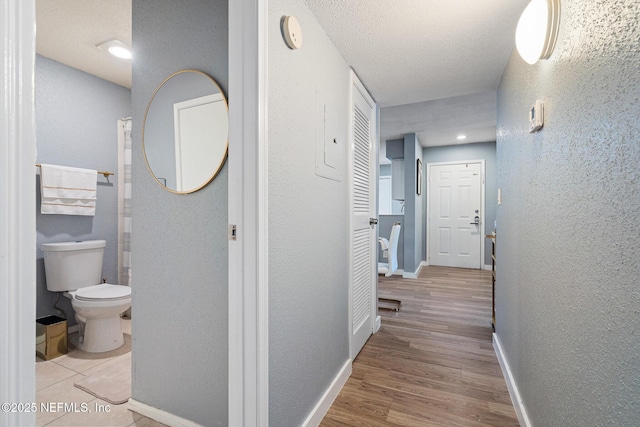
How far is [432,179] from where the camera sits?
19.4ft

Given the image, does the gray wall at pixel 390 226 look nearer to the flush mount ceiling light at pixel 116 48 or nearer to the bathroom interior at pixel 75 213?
the bathroom interior at pixel 75 213

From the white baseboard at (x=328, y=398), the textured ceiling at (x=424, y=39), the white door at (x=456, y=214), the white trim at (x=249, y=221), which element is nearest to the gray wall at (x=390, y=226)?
the white door at (x=456, y=214)

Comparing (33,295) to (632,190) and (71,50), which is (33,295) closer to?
(632,190)

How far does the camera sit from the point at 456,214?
5.73 metres

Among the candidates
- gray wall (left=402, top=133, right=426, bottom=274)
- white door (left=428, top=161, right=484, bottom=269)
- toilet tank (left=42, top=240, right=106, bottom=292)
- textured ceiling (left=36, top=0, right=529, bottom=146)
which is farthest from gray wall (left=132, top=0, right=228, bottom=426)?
white door (left=428, top=161, right=484, bottom=269)

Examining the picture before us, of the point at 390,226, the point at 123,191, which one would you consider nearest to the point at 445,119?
the point at 390,226

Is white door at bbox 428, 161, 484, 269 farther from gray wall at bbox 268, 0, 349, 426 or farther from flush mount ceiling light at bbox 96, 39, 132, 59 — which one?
flush mount ceiling light at bbox 96, 39, 132, 59

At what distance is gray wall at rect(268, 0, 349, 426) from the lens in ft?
3.88

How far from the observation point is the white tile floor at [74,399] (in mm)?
1502

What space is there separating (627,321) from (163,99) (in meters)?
1.89

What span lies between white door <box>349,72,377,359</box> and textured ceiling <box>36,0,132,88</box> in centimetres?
162

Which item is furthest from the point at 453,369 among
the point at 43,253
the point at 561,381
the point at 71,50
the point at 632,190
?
the point at 71,50

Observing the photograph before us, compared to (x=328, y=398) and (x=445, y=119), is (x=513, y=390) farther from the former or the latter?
(x=445, y=119)

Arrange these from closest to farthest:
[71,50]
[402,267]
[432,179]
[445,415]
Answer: [445,415] < [71,50] < [402,267] < [432,179]
